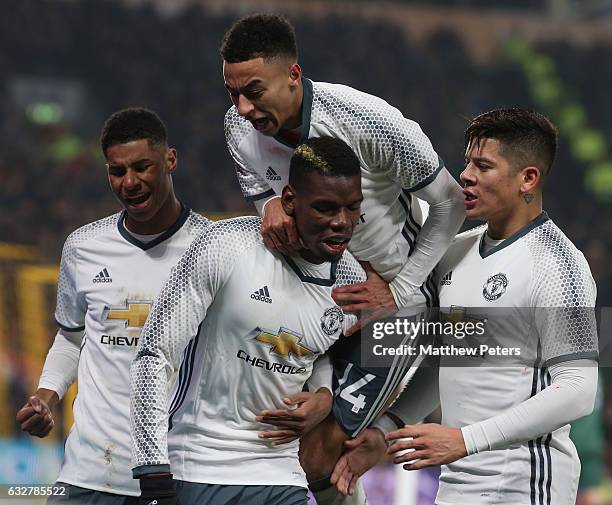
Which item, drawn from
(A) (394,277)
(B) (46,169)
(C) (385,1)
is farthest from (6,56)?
(A) (394,277)

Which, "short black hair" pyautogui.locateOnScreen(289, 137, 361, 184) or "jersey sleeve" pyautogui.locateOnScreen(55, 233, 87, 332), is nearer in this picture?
"short black hair" pyautogui.locateOnScreen(289, 137, 361, 184)

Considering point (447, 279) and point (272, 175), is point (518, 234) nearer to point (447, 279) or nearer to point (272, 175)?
point (447, 279)

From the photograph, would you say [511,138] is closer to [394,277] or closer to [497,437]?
[394,277]

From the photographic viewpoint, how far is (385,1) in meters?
20.8

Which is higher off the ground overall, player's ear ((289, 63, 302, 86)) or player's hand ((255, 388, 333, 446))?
player's ear ((289, 63, 302, 86))

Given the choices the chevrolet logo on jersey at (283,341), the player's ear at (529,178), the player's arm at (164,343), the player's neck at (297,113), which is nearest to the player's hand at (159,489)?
the player's arm at (164,343)

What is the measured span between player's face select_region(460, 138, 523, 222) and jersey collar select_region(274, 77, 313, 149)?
1.82 feet

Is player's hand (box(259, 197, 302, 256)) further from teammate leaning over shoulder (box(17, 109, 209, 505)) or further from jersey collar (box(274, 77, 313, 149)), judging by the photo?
teammate leaning over shoulder (box(17, 109, 209, 505))

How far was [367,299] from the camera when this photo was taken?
3.70m

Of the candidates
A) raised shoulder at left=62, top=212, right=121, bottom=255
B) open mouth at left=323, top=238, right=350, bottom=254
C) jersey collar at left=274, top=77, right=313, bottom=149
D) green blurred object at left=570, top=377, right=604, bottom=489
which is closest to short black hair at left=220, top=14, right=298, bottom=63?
jersey collar at left=274, top=77, right=313, bottom=149

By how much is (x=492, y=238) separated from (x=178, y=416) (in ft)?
3.93

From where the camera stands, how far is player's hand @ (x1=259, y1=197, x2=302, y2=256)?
134 inches

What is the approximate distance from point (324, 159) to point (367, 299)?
548 millimetres

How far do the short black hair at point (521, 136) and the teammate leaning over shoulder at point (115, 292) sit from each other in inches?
43.2
